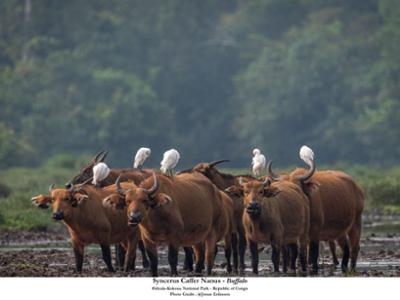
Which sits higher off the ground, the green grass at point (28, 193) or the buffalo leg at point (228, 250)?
the green grass at point (28, 193)

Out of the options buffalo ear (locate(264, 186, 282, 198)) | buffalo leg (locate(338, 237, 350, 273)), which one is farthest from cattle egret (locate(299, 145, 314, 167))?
buffalo ear (locate(264, 186, 282, 198))

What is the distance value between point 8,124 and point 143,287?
5388cm

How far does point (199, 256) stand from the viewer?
859 inches

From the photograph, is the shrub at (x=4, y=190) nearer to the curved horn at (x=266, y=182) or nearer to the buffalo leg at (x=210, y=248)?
the buffalo leg at (x=210, y=248)

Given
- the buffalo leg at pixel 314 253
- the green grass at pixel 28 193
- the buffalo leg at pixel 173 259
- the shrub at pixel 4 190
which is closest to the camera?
the buffalo leg at pixel 173 259

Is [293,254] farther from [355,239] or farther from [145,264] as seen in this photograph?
[145,264]

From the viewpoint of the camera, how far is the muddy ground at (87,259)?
21.6 meters

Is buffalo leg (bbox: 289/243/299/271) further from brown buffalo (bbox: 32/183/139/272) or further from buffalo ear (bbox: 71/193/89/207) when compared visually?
buffalo ear (bbox: 71/193/89/207)

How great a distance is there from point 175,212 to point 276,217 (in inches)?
55.0

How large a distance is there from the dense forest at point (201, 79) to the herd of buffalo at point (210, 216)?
145ft

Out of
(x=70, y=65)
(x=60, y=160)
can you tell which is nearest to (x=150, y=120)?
(x=70, y=65)

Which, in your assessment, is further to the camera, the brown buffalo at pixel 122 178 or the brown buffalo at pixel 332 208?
the brown buffalo at pixel 122 178

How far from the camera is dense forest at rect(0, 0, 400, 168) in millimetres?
71938

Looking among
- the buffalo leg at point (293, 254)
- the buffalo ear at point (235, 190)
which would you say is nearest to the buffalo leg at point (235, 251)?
the buffalo leg at point (293, 254)
